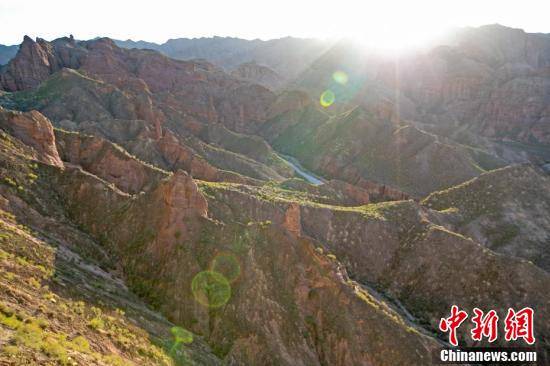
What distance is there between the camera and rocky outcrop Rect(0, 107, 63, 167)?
37844 mm

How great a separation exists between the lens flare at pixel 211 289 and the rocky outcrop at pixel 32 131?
17942mm

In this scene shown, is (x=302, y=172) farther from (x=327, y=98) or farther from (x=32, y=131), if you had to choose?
(x=32, y=131)

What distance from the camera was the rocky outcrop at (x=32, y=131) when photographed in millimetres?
37844

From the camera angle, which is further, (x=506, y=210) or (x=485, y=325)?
(x=506, y=210)

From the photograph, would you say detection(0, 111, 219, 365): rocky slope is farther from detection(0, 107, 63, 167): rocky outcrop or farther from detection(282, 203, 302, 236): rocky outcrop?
detection(282, 203, 302, 236): rocky outcrop

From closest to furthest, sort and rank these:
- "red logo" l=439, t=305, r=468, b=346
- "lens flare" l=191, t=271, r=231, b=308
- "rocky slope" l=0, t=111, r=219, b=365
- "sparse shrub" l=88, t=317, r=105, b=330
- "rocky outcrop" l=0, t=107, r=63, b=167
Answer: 1. "rocky slope" l=0, t=111, r=219, b=365
2. "sparse shrub" l=88, t=317, r=105, b=330
3. "lens flare" l=191, t=271, r=231, b=308
4. "red logo" l=439, t=305, r=468, b=346
5. "rocky outcrop" l=0, t=107, r=63, b=167

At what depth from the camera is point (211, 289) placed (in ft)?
96.7

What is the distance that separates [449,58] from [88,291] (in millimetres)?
183962

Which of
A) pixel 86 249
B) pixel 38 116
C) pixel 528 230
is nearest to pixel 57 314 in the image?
pixel 86 249

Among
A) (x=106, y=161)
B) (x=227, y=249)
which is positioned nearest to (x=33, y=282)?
(x=227, y=249)

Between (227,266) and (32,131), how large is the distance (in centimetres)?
2186

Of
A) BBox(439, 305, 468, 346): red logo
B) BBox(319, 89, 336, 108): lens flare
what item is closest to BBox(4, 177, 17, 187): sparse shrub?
BBox(439, 305, 468, 346): red logo

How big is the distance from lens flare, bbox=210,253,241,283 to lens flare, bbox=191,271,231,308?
0.97ft

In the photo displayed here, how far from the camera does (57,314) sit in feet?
57.3
